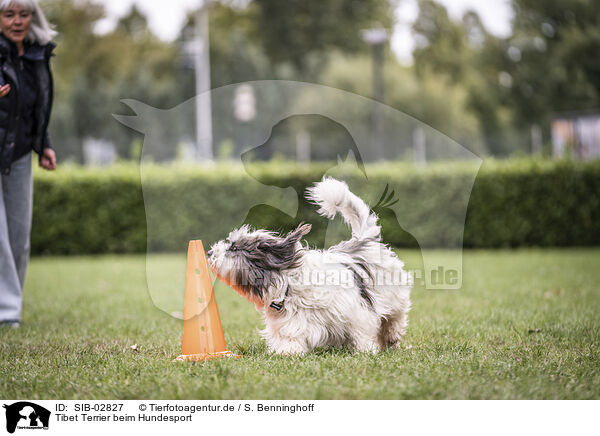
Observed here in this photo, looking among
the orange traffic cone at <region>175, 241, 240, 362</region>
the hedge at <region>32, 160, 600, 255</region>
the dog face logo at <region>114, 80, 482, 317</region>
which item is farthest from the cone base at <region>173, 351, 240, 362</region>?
the hedge at <region>32, 160, 600, 255</region>

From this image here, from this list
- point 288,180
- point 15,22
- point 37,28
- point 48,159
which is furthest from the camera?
point 288,180

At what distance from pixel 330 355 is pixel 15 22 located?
3851 millimetres

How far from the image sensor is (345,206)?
4.25 metres

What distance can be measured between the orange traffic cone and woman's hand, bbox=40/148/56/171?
2344 millimetres

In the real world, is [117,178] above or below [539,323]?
above

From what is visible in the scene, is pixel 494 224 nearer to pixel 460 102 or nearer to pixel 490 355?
pixel 490 355

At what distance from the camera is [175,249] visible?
9773 millimetres

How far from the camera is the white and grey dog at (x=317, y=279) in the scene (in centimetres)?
411

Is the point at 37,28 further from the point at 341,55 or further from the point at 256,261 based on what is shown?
the point at 341,55

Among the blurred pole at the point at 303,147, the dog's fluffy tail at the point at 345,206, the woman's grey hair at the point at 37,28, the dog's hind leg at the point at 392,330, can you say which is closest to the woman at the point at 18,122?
the woman's grey hair at the point at 37,28

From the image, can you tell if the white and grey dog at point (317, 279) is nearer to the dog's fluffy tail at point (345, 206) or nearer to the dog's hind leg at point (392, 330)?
the dog's fluffy tail at point (345, 206)
